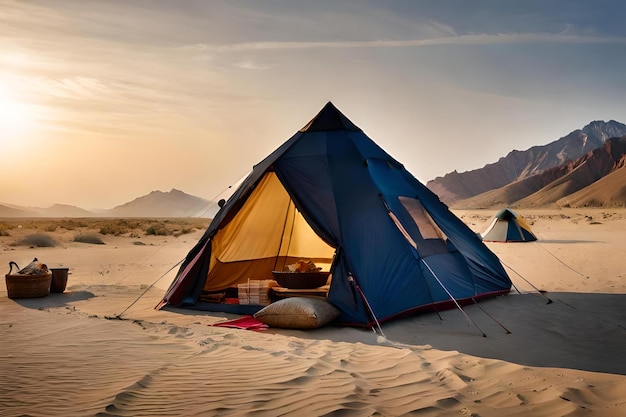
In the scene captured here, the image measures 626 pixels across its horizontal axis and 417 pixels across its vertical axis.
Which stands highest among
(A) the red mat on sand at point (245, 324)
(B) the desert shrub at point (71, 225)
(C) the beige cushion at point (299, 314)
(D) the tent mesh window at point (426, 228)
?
(D) the tent mesh window at point (426, 228)

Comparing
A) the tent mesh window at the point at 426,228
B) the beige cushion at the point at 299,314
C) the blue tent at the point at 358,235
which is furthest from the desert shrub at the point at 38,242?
the tent mesh window at the point at 426,228

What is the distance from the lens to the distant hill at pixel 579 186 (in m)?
87.4

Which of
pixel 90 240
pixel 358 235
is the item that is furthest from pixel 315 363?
pixel 90 240

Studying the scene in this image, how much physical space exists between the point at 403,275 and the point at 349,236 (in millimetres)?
993

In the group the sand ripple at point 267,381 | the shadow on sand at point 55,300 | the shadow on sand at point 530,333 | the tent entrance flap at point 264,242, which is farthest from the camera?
the tent entrance flap at point 264,242

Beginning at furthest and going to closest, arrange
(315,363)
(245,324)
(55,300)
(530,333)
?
(55,300), (245,324), (530,333), (315,363)

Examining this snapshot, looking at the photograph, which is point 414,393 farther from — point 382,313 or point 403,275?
point 403,275

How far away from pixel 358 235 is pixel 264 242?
3486mm

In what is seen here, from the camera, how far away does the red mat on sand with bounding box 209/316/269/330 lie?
7526mm

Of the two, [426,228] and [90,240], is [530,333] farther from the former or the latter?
[90,240]

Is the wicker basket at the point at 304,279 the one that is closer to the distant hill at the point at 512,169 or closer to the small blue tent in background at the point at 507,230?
the small blue tent in background at the point at 507,230

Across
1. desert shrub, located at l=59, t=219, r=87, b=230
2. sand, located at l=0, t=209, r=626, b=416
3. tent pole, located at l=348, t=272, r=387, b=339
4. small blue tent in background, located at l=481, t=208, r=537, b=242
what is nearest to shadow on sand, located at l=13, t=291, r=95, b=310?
sand, located at l=0, t=209, r=626, b=416

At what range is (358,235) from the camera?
8.27 meters

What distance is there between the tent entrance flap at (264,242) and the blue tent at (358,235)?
3cm
